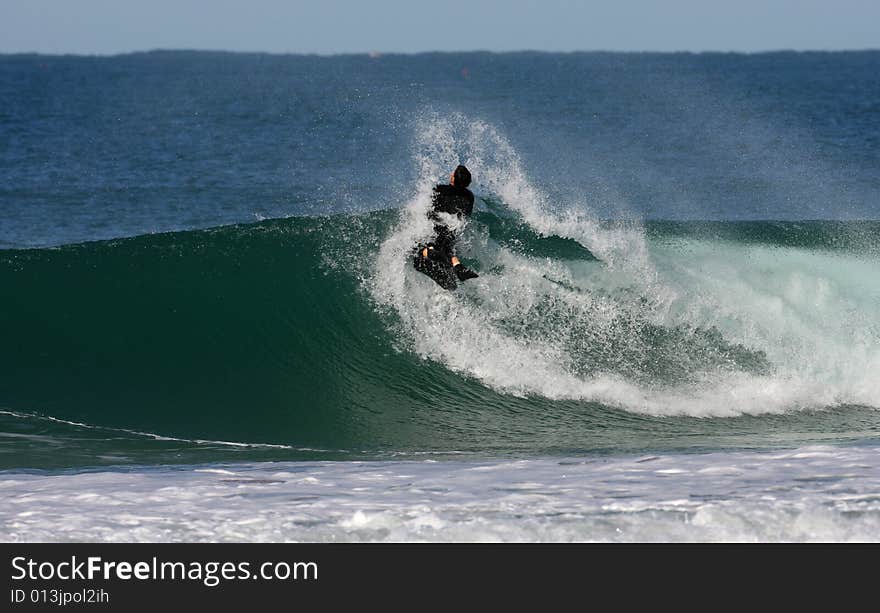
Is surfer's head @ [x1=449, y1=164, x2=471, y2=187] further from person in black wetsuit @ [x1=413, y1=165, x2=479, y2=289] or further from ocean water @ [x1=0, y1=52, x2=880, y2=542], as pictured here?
ocean water @ [x1=0, y1=52, x2=880, y2=542]

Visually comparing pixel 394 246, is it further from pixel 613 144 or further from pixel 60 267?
pixel 613 144

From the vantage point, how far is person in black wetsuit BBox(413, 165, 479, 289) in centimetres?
1097

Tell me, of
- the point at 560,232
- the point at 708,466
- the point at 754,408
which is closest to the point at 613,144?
the point at 560,232

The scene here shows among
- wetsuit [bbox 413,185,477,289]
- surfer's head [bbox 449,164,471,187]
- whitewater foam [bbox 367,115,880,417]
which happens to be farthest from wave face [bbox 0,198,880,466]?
surfer's head [bbox 449,164,471,187]

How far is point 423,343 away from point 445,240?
106 cm

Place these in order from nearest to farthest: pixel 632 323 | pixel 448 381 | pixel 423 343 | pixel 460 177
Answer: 1. pixel 460 177
2. pixel 448 381
3. pixel 423 343
4. pixel 632 323

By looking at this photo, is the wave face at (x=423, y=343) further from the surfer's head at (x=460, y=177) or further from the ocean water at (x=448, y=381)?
the surfer's head at (x=460, y=177)

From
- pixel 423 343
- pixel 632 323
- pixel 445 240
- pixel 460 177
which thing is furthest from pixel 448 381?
pixel 632 323

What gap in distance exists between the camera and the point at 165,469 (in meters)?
8.67

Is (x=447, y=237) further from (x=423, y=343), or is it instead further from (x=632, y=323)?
(x=632, y=323)

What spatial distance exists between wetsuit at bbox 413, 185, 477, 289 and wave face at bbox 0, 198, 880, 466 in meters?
0.37

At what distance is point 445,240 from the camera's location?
440 inches

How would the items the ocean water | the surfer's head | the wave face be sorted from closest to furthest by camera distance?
the ocean water, the wave face, the surfer's head

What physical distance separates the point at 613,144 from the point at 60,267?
2794 cm
